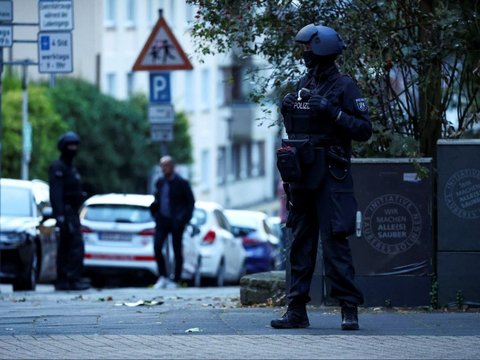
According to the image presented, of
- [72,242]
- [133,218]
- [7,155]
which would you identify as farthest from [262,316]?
[7,155]

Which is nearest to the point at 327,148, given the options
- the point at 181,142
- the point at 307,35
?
the point at 307,35

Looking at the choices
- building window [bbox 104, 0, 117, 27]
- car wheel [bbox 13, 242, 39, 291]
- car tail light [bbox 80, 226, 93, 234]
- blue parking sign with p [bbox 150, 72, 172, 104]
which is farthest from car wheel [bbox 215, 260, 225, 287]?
building window [bbox 104, 0, 117, 27]

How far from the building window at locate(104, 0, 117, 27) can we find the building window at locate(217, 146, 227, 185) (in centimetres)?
1365

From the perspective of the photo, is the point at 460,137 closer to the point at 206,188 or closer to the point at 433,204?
the point at 433,204

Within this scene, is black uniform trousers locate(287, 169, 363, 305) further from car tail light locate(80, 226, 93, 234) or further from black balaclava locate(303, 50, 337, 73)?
car tail light locate(80, 226, 93, 234)

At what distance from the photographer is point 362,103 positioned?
9.80 metres

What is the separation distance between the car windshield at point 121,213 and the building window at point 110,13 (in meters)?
31.8

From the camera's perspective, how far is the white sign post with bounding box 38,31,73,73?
61.4 feet

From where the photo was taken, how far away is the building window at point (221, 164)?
68.3m

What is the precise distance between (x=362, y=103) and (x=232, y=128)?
5786 centimetres

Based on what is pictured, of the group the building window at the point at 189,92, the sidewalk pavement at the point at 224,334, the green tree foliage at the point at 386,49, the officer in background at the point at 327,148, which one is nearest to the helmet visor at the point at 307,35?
the officer in background at the point at 327,148

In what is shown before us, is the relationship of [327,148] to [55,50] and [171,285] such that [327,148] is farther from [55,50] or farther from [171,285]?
[171,285]

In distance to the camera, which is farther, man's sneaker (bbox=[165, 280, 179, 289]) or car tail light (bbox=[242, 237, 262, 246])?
car tail light (bbox=[242, 237, 262, 246])

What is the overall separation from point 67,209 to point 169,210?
2.69 m
